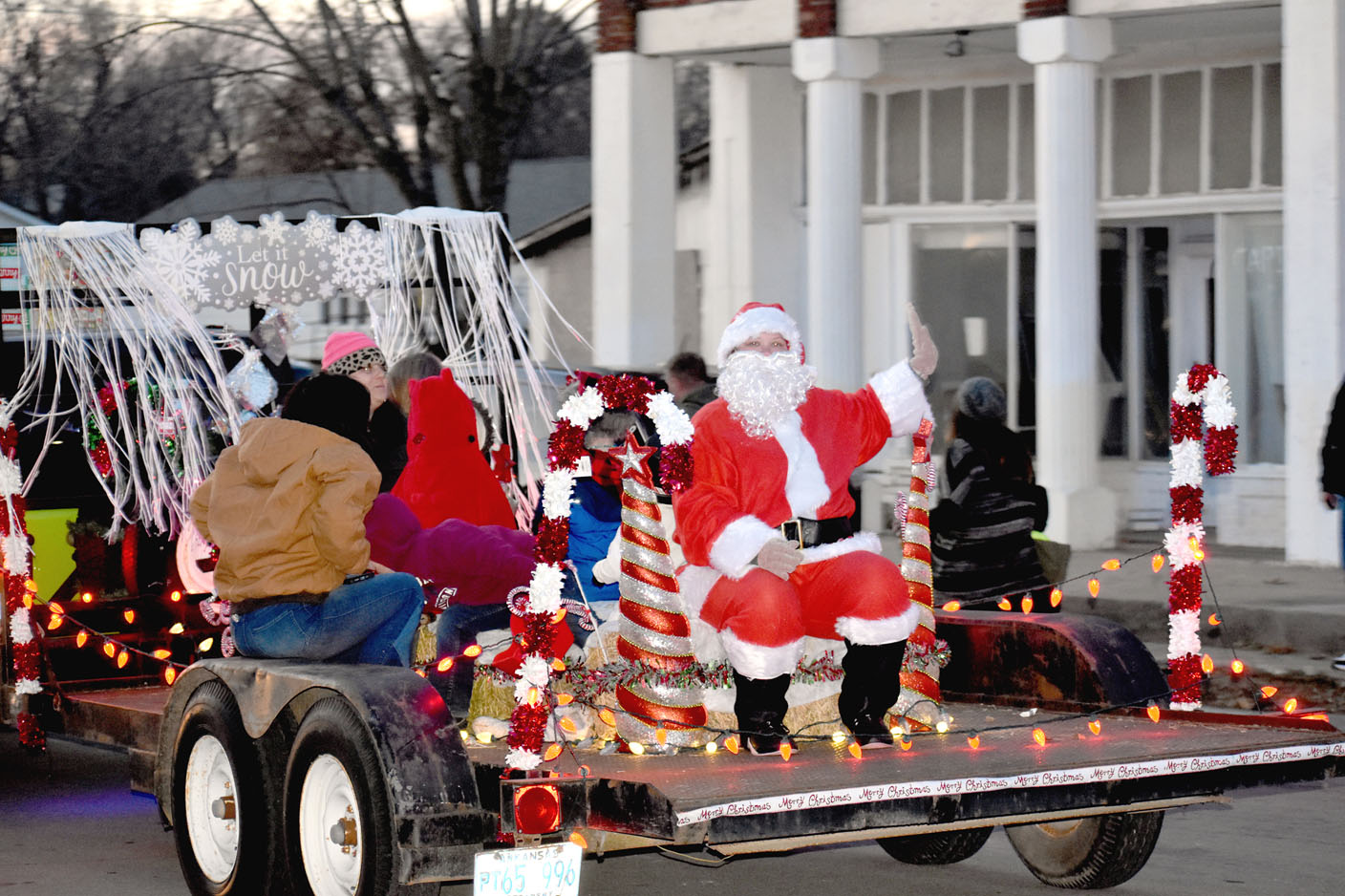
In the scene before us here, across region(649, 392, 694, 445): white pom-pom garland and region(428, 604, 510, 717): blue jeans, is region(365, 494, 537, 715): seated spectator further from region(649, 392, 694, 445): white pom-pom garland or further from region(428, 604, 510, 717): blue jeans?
region(649, 392, 694, 445): white pom-pom garland

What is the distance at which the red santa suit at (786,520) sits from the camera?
20.9 feet

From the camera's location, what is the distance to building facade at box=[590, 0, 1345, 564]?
1459 cm

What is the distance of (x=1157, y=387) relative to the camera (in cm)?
1719

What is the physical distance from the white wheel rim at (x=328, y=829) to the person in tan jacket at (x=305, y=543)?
0.76m

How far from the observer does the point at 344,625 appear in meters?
6.80

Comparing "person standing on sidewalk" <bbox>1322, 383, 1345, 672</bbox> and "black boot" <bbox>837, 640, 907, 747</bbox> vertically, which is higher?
"person standing on sidewalk" <bbox>1322, 383, 1345, 672</bbox>

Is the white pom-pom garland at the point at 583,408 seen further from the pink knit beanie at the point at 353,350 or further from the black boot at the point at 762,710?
the pink knit beanie at the point at 353,350

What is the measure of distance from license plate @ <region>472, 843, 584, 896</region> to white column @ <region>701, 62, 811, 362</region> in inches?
524

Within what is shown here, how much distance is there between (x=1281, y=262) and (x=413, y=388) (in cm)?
991

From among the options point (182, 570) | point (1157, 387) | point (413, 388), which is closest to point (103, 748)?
point (182, 570)

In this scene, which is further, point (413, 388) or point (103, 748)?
point (103, 748)

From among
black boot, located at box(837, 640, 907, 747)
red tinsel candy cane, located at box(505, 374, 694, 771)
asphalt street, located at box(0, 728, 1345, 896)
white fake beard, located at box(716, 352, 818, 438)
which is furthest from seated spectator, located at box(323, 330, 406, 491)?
red tinsel candy cane, located at box(505, 374, 694, 771)

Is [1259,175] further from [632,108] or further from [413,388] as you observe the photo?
[413,388]

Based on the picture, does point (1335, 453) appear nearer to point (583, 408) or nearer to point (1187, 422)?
point (1187, 422)
